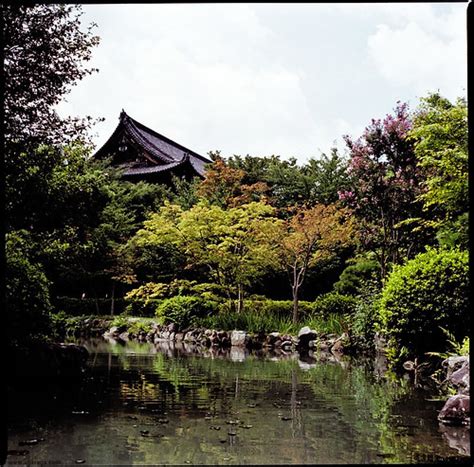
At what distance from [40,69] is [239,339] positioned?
7.41 m

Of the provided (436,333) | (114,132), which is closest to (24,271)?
(436,333)

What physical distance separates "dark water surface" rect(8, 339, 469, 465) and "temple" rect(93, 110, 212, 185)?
12.8m

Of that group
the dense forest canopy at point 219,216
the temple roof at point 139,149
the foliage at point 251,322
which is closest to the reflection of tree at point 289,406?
the dense forest canopy at point 219,216

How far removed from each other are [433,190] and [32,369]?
5436 millimetres

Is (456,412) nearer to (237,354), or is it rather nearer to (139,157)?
(237,354)

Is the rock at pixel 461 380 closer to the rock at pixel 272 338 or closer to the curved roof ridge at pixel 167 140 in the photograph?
the rock at pixel 272 338

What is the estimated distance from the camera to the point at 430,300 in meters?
6.64

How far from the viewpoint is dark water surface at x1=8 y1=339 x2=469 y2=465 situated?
323 cm

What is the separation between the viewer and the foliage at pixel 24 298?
5.45 meters

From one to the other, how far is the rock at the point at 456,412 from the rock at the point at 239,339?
7.43 meters

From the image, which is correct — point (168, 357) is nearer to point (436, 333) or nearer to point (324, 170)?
point (436, 333)

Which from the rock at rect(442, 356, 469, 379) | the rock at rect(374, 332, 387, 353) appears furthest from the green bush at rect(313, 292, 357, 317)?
the rock at rect(442, 356, 469, 379)

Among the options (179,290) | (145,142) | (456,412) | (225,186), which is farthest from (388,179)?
(145,142)

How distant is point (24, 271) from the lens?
5723mm
